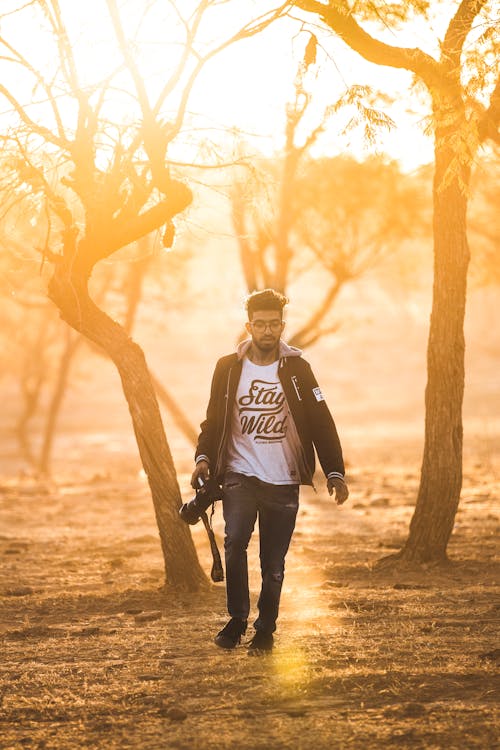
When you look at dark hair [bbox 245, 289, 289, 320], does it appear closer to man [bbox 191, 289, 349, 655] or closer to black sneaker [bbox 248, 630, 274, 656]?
man [bbox 191, 289, 349, 655]

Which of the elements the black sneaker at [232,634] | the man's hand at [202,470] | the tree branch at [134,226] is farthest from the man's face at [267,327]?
the tree branch at [134,226]

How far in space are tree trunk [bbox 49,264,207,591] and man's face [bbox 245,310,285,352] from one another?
225cm

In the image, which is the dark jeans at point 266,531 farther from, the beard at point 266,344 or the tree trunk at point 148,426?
the tree trunk at point 148,426

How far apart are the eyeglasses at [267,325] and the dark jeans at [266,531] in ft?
2.71

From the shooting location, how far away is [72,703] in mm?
5258

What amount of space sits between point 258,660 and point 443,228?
4274mm

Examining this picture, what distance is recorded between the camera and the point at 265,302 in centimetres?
613

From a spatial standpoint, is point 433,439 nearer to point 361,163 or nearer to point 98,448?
point 361,163

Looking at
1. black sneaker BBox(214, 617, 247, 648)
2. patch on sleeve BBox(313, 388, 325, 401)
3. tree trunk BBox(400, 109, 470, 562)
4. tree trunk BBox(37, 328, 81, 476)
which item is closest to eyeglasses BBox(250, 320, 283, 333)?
patch on sleeve BBox(313, 388, 325, 401)

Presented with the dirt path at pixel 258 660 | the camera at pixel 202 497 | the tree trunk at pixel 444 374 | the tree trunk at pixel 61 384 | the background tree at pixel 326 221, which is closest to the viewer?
the dirt path at pixel 258 660

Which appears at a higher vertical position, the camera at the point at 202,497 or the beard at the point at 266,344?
the beard at the point at 266,344

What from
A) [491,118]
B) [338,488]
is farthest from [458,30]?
[338,488]

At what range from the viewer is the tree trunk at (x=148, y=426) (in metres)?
8.23

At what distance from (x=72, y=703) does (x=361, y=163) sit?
16.3m
